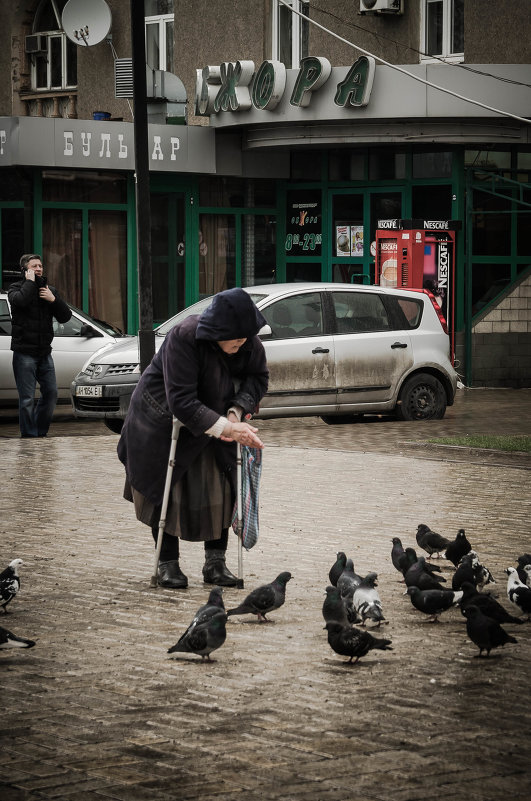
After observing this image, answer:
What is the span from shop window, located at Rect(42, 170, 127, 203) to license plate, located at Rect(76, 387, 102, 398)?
8.31 metres

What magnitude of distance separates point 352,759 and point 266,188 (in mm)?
20858

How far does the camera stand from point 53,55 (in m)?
27.1

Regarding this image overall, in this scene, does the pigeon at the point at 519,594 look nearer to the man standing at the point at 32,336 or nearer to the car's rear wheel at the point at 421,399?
the man standing at the point at 32,336

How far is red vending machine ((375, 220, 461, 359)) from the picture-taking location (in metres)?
21.2

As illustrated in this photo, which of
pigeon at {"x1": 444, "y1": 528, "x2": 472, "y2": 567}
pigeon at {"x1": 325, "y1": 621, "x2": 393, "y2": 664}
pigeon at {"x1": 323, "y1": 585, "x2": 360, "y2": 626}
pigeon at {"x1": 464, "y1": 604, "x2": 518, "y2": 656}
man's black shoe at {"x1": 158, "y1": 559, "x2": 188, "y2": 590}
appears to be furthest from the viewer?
pigeon at {"x1": 444, "y1": 528, "x2": 472, "y2": 567}

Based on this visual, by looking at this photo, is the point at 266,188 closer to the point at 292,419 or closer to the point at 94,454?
the point at 292,419

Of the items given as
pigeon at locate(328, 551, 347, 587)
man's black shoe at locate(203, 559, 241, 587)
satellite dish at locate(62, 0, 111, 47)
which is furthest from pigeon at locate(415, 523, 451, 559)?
satellite dish at locate(62, 0, 111, 47)

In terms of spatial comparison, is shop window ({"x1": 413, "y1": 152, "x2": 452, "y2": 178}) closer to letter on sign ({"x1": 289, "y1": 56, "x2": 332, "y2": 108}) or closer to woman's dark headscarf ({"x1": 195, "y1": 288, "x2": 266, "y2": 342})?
letter on sign ({"x1": 289, "y1": 56, "x2": 332, "y2": 108})

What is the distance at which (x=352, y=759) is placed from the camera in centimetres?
452

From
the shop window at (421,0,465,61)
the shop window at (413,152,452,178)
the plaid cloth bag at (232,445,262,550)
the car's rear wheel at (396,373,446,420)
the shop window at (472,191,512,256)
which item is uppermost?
the shop window at (421,0,465,61)

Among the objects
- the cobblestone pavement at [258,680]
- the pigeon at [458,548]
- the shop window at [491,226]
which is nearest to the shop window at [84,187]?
the shop window at [491,226]

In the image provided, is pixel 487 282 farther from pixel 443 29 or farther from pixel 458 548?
pixel 458 548

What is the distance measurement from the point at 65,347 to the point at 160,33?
34.4ft

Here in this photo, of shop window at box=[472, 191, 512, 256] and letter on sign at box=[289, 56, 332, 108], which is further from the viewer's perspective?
shop window at box=[472, 191, 512, 256]
